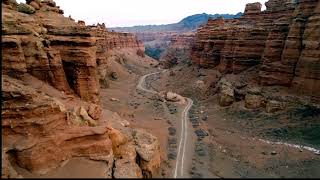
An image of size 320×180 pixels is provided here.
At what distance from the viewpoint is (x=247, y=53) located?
53.0 meters

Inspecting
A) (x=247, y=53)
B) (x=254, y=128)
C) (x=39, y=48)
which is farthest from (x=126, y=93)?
(x=39, y=48)

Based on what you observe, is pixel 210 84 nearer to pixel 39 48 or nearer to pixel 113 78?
pixel 113 78

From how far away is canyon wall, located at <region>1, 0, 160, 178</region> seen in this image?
1975 centimetres

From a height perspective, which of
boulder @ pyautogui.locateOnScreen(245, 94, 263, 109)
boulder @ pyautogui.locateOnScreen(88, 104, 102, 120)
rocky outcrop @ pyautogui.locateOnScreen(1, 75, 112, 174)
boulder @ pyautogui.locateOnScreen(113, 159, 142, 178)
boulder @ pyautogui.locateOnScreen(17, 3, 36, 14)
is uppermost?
boulder @ pyautogui.locateOnScreen(17, 3, 36, 14)

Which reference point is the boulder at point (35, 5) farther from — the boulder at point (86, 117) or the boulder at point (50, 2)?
the boulder at point (86, 117)

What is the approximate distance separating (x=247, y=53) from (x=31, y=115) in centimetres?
3911

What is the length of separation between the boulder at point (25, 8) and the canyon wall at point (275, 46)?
28330mm

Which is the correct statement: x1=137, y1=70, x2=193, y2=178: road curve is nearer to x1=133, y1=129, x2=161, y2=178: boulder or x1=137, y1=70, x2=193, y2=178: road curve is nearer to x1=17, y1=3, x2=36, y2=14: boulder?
x1=133, y1=129, x2=161, y2=178: boulder

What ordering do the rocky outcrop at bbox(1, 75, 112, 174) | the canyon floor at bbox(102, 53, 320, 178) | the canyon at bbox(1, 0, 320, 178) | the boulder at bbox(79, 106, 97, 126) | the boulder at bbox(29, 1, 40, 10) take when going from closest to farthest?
the rocky outcrop at bbox(1, 75, 112, 174) < the canyon at bbox(1, 0, 320, 178) < the boulder at bbox(79, 106, 97, 126) < the canyon floor at bbox(102, 53, 320, 178) < the boulder at bbox(29, 1, 40, 10)

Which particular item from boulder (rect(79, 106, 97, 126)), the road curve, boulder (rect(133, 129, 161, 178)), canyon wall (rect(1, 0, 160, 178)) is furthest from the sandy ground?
boulder (rect(79, 106, 97, 126))

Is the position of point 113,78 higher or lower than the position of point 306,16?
lower

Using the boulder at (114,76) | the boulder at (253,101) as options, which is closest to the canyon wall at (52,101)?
the boulder at (253,101)

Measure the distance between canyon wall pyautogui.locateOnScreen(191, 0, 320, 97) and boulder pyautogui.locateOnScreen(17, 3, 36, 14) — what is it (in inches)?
1115

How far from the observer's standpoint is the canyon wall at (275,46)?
3859cm
